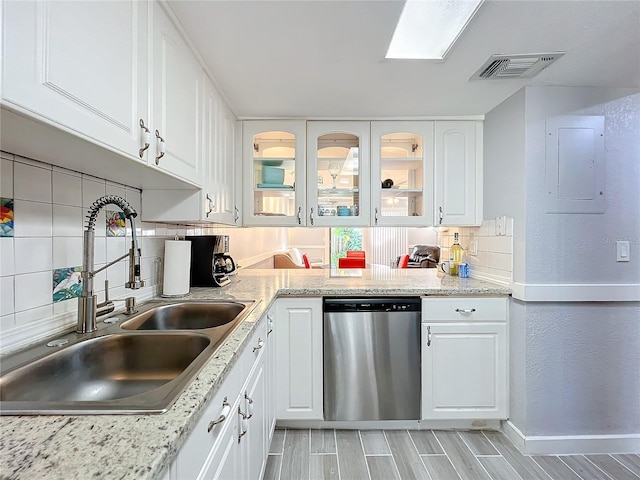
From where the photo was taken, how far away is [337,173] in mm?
2516

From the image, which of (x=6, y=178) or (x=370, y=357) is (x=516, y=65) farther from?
(x=6, y=178)

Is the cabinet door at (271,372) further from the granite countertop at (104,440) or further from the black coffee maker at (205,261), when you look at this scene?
the granite countertop at (104,440)

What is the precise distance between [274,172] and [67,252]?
1559 millimetres

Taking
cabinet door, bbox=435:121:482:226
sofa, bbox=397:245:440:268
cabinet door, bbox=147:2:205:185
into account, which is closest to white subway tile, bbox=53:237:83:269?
cabinet door, bbox=147:2:205:185

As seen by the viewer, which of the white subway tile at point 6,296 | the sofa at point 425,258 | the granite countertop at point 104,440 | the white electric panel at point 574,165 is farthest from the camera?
the sofa at point 425,258

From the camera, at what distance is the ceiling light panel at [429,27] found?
1.27 m

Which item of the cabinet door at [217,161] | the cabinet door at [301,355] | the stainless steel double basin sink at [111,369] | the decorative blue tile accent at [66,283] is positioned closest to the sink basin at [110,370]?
the stainless steel double basin sink at [111,369]

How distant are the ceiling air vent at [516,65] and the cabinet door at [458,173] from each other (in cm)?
65

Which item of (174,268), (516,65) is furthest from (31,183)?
(516,65)

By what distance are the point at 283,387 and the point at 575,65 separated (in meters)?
2.47

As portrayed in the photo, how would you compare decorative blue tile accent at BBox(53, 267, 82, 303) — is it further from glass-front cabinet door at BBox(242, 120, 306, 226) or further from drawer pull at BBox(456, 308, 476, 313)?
drawer pull at BBox(456, 308, 476, 313)

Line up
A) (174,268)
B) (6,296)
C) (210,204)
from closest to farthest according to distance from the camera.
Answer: (6,296)
(174,268)
(210,204)

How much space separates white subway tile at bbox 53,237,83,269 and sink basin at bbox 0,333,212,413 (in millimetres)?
308

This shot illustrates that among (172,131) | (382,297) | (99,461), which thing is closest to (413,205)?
(382,297)
